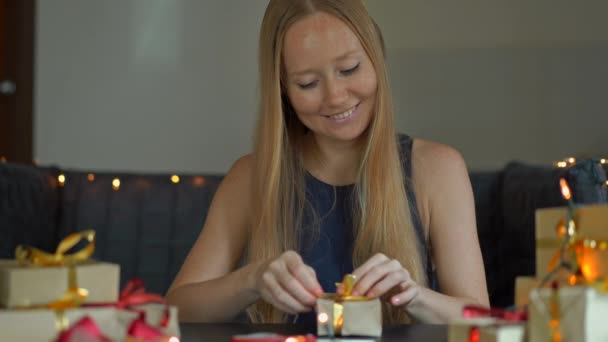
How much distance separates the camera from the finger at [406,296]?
4.43 feet

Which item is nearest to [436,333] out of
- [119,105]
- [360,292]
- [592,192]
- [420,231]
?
[360,292]

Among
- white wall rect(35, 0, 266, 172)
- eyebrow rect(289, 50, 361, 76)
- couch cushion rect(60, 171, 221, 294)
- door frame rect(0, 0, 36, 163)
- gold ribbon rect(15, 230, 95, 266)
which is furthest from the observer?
door frame rect(0, 0, 36, 163)

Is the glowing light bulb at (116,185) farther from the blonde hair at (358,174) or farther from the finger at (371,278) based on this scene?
the finger at (371,278)

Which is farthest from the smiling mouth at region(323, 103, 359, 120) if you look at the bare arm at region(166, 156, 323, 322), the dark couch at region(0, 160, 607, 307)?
the dark couch at region(0, 160, 607, 307)

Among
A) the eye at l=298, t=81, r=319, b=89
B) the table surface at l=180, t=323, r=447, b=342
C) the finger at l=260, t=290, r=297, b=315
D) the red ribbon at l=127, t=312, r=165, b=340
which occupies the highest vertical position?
the eye at l=298, t=81, r=319, b=89

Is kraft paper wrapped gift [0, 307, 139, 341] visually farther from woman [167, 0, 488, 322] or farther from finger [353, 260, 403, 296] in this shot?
woman [167, 0, 488, 322]

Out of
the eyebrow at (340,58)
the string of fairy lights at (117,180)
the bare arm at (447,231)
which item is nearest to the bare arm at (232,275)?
the bare arm at (447,231)

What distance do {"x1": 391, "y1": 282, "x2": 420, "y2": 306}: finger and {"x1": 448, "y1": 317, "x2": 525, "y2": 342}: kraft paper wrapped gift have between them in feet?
1.95

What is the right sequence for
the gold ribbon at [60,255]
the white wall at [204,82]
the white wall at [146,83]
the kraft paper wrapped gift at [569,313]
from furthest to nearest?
the white wall at [146,83], the white wall at [204,82], the gold ribbon at [60,255], the kraft paper wrapped gift at [569,313]

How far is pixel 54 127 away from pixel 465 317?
3.60 meters

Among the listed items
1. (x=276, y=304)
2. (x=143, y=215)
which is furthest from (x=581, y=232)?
(x=143, y=215)

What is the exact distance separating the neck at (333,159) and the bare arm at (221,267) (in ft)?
0.44

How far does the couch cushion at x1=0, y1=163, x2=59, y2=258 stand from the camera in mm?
2404

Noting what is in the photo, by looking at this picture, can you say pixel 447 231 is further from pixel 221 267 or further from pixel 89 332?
pixel 89 332
